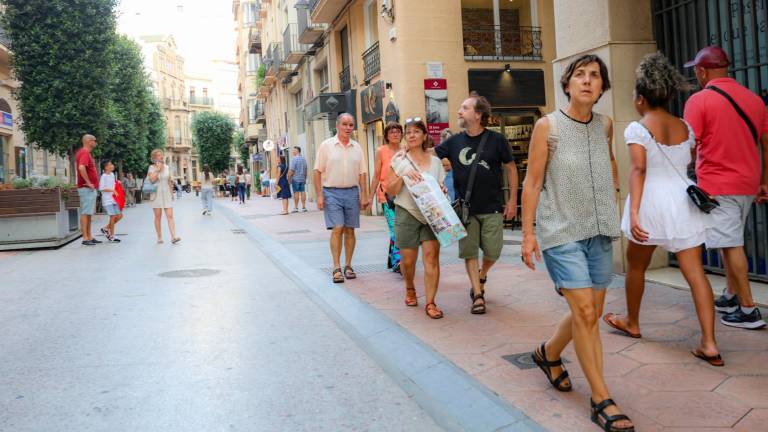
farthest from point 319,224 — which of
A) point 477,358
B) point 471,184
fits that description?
point 477,358

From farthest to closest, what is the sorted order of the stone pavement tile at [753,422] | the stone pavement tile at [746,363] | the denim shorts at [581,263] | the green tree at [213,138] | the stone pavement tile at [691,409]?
1. the green tree at [213,138]
2. the stone pavement tile at [746,363]
3. the denim shorts at [581,263]
4. the stone pavement tile at [691,409]
5. the stone pavement tile at [753,422]

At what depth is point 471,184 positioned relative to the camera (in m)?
5.55

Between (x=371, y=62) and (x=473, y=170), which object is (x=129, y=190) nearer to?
(x=371, y=62)

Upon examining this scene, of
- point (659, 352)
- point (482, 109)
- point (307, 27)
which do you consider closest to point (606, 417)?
point (659, 352)

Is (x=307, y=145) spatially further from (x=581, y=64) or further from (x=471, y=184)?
(x=581, y=64)

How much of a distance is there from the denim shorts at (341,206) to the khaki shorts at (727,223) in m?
4.02

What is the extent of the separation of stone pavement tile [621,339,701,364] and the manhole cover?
234 inches

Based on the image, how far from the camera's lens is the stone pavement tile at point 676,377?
3.52 metres

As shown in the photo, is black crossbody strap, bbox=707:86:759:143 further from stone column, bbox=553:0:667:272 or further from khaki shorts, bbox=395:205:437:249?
khaki shorts, bbox=395:205:437:249

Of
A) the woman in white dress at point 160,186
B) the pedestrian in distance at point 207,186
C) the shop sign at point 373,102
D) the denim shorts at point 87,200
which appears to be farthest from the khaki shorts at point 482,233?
the pedestrian in distance at point 207,186

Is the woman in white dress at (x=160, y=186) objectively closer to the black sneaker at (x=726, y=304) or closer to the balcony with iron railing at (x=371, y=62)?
the balcony with iron railing at (x=371, y=62)

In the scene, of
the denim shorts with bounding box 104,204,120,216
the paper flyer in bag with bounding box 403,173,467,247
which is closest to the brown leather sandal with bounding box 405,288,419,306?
the paper flyer in bag with bounding box 403,173,467,247

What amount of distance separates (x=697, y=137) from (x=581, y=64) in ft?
5.33

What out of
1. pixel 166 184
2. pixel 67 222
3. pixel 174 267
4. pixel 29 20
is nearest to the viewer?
pixel 174 267
